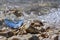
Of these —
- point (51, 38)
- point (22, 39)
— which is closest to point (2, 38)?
point (22, 39)

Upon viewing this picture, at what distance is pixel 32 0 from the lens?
29.3 feet

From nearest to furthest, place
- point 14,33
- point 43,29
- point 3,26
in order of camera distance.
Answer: point 14,33 → point 43,29 → point 3,26

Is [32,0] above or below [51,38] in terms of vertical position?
above

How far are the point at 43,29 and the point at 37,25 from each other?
242 mm

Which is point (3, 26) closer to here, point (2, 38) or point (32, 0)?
point (2, 38)

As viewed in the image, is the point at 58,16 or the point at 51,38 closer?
the point at 51,38

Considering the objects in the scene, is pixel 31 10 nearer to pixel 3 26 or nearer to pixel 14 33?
pixel 3 26

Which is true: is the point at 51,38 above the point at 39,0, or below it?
below

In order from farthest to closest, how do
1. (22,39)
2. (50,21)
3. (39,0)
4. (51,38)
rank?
(39,0)
(50,21)
(51,38)
(22,39)

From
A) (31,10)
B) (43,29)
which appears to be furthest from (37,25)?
(31,10)

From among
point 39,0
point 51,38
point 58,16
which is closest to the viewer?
point 51,38

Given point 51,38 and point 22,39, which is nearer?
point 22,39

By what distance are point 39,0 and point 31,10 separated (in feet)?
6.35

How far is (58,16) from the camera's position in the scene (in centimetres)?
585
